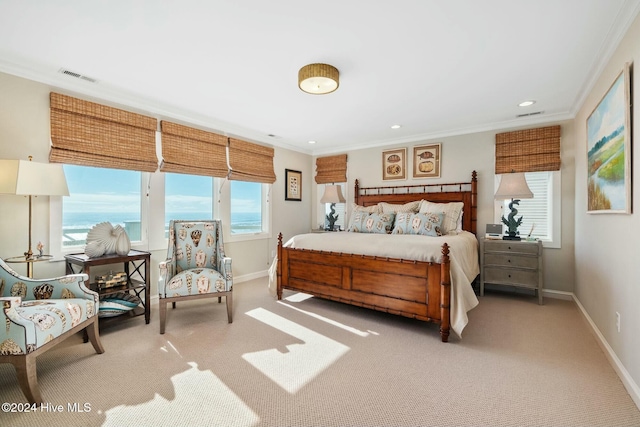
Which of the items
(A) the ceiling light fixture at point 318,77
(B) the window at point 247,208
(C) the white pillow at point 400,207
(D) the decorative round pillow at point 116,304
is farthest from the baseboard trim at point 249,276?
(A) the ceiling light fixture at point 318,77

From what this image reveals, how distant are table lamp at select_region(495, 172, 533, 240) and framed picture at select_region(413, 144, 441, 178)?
1072 mm

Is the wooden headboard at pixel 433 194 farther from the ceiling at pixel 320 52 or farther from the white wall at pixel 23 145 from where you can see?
the white wall at pixel 23 145

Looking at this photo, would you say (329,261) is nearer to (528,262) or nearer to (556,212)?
(528,262)

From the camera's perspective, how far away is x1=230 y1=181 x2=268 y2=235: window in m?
4.71

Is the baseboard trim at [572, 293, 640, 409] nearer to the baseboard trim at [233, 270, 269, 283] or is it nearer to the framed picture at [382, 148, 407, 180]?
the framed picture at [382, 148, 407, 180]

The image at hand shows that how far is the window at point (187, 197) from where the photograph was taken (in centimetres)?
389

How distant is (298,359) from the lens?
2287 millimetres

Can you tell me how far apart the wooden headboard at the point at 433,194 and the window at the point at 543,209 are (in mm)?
465

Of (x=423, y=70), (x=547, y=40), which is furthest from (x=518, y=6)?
(x=423, y=70)

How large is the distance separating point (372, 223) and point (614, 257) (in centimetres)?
255

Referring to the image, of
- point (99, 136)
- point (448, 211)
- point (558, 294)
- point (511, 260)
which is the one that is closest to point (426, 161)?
point (448, 211)

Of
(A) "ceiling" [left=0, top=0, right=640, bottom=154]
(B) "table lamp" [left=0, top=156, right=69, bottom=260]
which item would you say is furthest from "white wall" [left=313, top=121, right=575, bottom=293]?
(B) "table lamp" [left=0, top=156, right=69, bottom=260]

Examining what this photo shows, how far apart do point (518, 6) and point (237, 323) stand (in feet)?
11.2

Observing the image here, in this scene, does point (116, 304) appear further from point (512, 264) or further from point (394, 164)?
point (512, 264)
